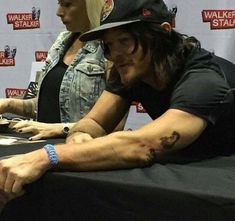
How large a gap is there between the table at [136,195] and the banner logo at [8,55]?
203cm

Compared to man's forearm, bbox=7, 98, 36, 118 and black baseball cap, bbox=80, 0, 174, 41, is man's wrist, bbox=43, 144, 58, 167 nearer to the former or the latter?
black baseball cap, bbox=80, 0, 174, 41

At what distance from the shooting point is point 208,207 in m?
0.87

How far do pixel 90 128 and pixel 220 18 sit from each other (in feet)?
3.56

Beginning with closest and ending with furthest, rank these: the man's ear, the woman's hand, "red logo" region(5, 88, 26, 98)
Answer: the man's ear
the woman's hand
"red logo" region(5, 88, 26, 98)

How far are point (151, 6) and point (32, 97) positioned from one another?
37.2 inches

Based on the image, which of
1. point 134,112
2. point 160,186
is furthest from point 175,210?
point 134,112

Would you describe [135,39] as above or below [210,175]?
above

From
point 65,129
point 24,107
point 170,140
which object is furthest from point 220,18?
point 170,140

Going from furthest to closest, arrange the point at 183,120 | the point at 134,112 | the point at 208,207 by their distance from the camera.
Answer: the point at 134,112
the point at 183,120
the point at 208,207

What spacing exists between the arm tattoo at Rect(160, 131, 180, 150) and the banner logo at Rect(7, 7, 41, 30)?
76.9 inches

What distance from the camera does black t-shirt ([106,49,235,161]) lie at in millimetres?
1114

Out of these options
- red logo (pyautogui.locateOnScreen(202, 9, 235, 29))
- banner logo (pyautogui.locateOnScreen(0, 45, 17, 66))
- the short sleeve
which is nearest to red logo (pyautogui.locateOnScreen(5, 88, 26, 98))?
banner logo (pyautogui.locateOnScreen(0, 45, 17, 66))

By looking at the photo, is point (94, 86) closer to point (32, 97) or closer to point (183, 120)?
point (32, 97)

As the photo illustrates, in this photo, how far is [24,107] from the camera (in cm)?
193
